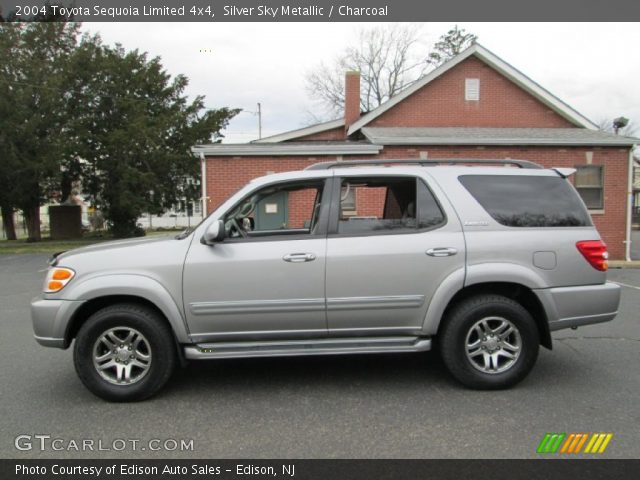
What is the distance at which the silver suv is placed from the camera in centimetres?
396

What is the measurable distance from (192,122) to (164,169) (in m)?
4.15

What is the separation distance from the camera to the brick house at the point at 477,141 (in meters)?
13.6

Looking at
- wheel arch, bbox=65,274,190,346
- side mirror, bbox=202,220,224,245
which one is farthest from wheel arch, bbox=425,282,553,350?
wheel arch, bbox=65,274,190,346

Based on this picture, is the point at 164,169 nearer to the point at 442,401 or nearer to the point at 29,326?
the point at 29,326

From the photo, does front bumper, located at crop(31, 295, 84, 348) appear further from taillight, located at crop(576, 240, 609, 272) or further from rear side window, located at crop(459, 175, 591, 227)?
taillight, located at crop(576, 240, 609, 272)

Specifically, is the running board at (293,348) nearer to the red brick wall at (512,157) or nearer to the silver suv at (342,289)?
the silver suv at (342,289)

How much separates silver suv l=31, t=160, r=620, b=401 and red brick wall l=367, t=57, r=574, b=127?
13214 mm

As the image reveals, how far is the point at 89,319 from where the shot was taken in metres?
3.96

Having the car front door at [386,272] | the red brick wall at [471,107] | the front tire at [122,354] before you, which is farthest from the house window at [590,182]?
the front tire at [122,354]

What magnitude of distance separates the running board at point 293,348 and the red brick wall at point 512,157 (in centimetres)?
969

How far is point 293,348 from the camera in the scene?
4020 millimetres

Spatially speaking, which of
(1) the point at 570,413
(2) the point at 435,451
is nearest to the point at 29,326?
(2) the point at 435,451

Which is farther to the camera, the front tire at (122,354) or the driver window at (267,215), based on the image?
the driver window at (267,215)

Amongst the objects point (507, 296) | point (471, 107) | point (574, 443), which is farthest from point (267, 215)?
point (471, 107)
